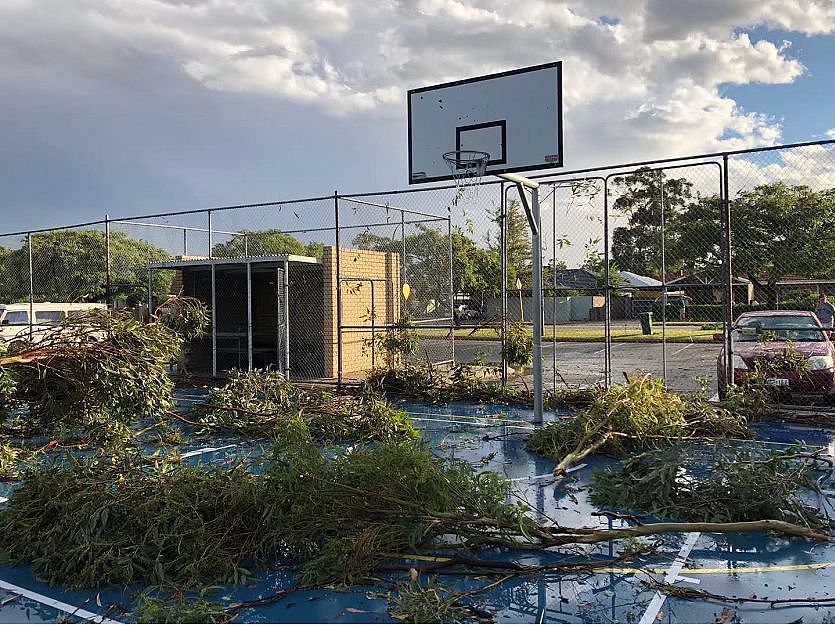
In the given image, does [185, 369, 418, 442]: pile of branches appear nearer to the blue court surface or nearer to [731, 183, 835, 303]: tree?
the blue court surface

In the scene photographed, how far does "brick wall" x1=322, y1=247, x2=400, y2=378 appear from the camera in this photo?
1570cm

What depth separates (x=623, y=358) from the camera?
2134cm

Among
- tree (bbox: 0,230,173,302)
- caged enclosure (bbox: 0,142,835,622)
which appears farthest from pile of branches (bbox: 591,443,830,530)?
tree (bbox: 0,230,173,302)

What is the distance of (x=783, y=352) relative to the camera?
1002 centimetres

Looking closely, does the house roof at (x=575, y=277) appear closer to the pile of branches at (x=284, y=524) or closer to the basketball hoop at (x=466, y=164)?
the basketball hoop at (x=466, y=164)

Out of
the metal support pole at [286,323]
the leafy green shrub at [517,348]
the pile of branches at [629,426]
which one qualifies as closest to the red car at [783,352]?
the pile of branches at [629,426]

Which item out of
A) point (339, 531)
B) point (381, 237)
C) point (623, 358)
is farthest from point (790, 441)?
point (623, 358)

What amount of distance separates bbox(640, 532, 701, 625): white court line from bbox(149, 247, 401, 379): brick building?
9899 millimetres

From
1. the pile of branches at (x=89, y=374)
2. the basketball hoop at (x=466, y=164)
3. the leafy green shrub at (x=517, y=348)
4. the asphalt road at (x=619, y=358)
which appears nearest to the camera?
the pile of branches at (x=89, y=374)

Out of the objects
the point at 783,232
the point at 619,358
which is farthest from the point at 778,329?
the point at 619,358

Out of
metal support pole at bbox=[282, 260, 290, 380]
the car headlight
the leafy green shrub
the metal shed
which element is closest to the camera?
the car headlight

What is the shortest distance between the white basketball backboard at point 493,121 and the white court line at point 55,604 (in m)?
7.56

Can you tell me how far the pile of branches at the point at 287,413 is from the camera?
9414mm

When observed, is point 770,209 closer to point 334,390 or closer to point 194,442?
point 334,390
